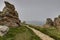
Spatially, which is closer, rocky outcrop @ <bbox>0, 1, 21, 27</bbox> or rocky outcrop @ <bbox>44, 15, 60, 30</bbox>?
rocky outcrop @ <bbox>0, 1, 21, 27</bbox>

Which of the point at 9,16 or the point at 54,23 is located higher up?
the point at 9,16

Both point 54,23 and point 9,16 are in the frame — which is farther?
point 54,23

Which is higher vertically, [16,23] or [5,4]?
[5,4]

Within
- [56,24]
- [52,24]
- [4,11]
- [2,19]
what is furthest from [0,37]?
[52,24]

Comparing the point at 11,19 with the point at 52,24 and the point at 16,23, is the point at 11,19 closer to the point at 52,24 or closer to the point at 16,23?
the point at 16,23

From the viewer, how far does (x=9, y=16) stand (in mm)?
75438

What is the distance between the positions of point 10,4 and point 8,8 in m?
2.13

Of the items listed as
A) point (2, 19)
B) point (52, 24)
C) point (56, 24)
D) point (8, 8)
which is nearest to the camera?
→ point (2, 19)

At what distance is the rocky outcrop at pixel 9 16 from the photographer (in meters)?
71.0

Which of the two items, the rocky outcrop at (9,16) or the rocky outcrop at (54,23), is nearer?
the rocky outcrop at (9,16)

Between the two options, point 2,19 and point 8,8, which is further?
point 8,8

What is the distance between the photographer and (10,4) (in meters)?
78.4

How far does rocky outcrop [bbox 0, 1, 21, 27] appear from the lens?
233ft

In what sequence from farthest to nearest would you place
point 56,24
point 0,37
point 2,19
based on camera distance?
point 56,24 → point 2,19 → point 0,37
